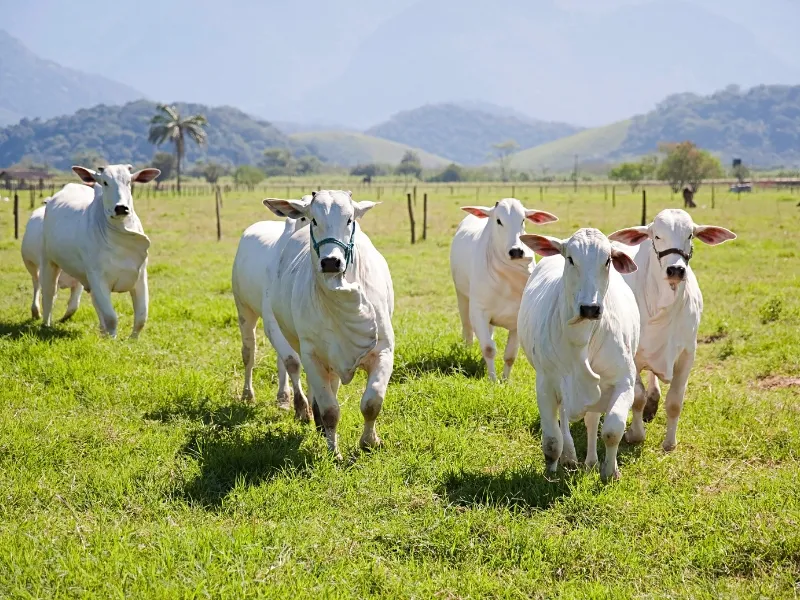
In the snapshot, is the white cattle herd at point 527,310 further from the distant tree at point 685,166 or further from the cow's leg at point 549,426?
the distant tree at point 685,166

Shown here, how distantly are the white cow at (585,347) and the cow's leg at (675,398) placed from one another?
918 millimetres

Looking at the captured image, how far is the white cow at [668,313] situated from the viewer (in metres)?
6.45

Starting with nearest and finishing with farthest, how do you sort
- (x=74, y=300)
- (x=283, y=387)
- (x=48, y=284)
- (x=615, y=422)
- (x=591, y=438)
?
(x=615, y=422)
(x=591, y=438)
(x=283, y=387)
(x=48, y=284)
(x=74, y=300)

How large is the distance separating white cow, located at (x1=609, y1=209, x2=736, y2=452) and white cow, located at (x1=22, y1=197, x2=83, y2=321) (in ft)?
27.4

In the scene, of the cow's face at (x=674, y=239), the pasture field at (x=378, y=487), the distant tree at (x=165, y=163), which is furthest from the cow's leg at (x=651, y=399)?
the distant tree at (x=165, y=163)

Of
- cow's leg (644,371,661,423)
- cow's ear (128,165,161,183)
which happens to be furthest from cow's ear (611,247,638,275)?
cow's ear (128,165,161,183)

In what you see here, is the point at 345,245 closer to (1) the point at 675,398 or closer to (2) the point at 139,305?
(1) the point at 675,398

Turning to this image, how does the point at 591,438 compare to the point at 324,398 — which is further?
the point at 324,398

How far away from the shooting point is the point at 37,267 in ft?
41.1

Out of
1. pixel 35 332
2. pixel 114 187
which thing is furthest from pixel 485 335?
pixel 35 332

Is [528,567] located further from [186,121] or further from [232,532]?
[186,121]

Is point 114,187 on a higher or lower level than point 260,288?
higher

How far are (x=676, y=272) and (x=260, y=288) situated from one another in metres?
3.75

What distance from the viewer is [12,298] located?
1385cm
